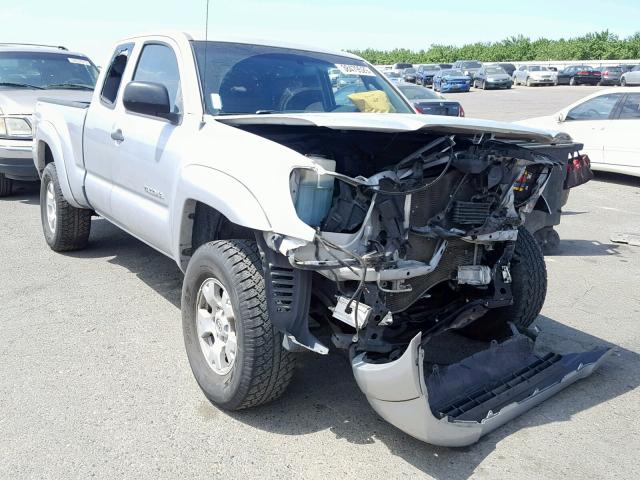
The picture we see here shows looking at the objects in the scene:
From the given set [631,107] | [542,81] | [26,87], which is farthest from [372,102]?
[542,81]

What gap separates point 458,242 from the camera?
3648mm

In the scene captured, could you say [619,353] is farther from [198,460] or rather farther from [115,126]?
[115,126]

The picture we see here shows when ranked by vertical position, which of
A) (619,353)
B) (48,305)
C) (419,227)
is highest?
(419,227)

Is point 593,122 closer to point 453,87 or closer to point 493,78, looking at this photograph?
point 453,87

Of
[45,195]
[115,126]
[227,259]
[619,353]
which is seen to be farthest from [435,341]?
[45,195]

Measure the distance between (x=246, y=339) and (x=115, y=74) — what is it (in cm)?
319

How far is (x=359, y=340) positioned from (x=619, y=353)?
2.23 meters

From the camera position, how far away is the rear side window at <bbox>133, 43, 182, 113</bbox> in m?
4.45

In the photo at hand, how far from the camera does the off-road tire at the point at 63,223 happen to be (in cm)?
623

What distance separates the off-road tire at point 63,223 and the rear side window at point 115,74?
47.2 inches

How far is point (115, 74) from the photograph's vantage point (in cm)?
553

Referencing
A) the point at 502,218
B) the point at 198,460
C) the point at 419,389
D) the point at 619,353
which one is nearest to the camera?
the point at 419,389

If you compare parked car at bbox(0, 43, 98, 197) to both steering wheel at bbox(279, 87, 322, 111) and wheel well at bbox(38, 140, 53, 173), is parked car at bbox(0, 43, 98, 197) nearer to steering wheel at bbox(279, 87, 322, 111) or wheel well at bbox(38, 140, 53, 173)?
wheel well at bbox(38, 140, 53, 173)

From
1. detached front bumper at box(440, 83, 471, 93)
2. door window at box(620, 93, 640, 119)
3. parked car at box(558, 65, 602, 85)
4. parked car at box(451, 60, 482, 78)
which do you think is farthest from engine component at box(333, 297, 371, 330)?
parked car at box(558, 65, 602, 85)
